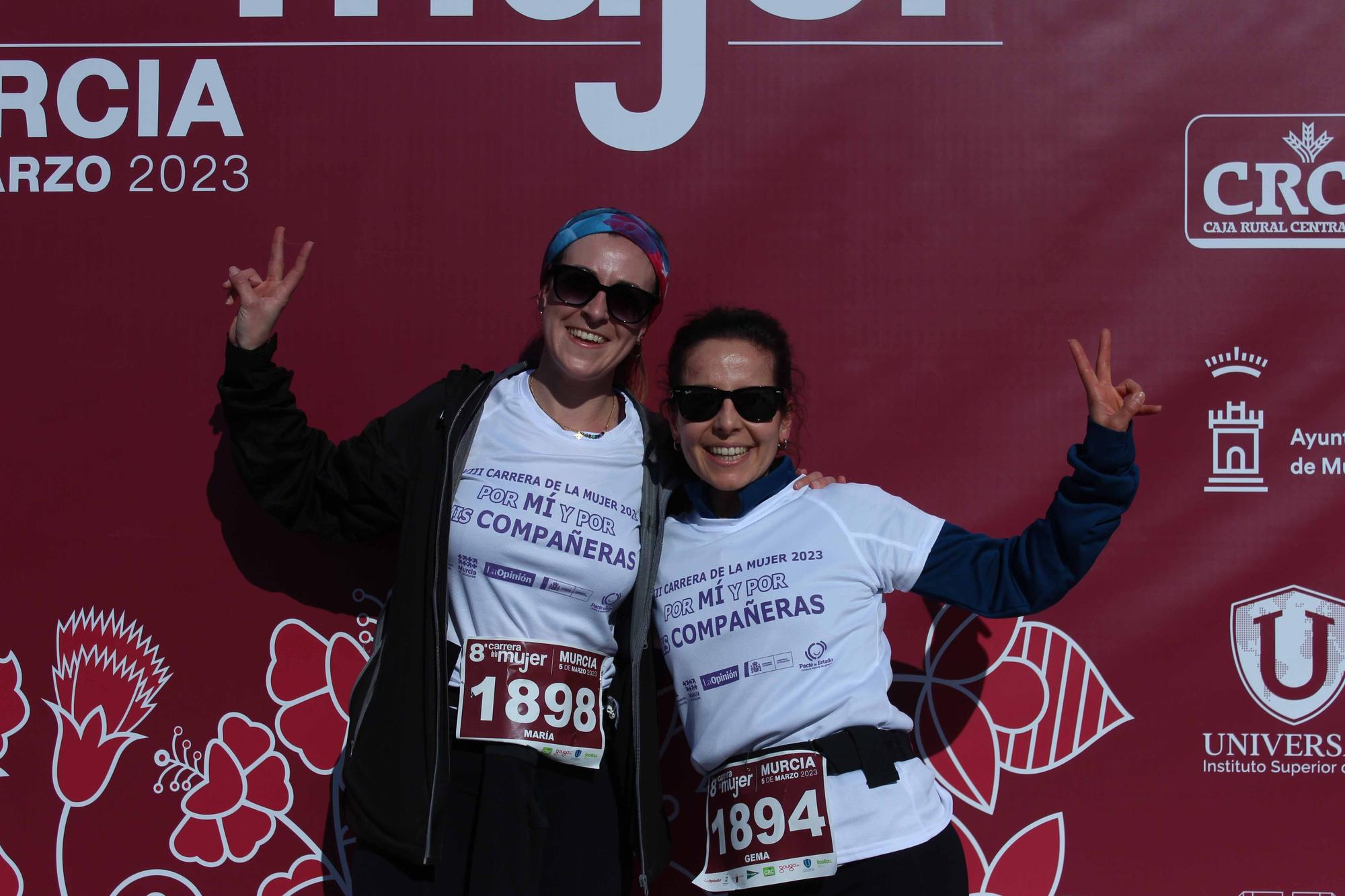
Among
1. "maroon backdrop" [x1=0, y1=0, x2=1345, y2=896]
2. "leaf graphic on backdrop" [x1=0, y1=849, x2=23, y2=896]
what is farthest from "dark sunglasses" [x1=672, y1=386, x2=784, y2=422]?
"leaf graphic on backdrop" [x1=0, y1=849, x2=23, y2=896]

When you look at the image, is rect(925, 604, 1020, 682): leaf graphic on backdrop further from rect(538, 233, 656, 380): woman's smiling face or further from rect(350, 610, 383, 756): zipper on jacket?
rect(350, 610, 383, 756): zipper on jacket

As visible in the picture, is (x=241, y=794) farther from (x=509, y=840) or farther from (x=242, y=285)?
(x=242, y=285)

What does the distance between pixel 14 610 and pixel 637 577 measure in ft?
5.18

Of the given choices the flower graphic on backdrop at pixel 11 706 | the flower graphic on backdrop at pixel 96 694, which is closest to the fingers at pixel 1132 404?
the flower graphic on backdrop at pixel 96 694

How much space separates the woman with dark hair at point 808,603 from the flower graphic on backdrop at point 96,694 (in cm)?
135

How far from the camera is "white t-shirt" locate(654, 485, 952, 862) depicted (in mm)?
1805

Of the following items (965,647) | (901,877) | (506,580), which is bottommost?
(901,877)

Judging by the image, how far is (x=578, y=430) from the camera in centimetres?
214

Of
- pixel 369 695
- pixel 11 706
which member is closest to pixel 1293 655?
pixel 369 695

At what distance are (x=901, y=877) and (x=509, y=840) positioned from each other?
0.66m

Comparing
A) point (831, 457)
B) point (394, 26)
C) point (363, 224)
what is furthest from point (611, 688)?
point (394, 26)

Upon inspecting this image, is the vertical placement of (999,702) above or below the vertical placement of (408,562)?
below

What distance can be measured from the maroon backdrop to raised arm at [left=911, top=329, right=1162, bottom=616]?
695 millimetres

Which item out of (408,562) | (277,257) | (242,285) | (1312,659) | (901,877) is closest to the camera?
(901,877)
